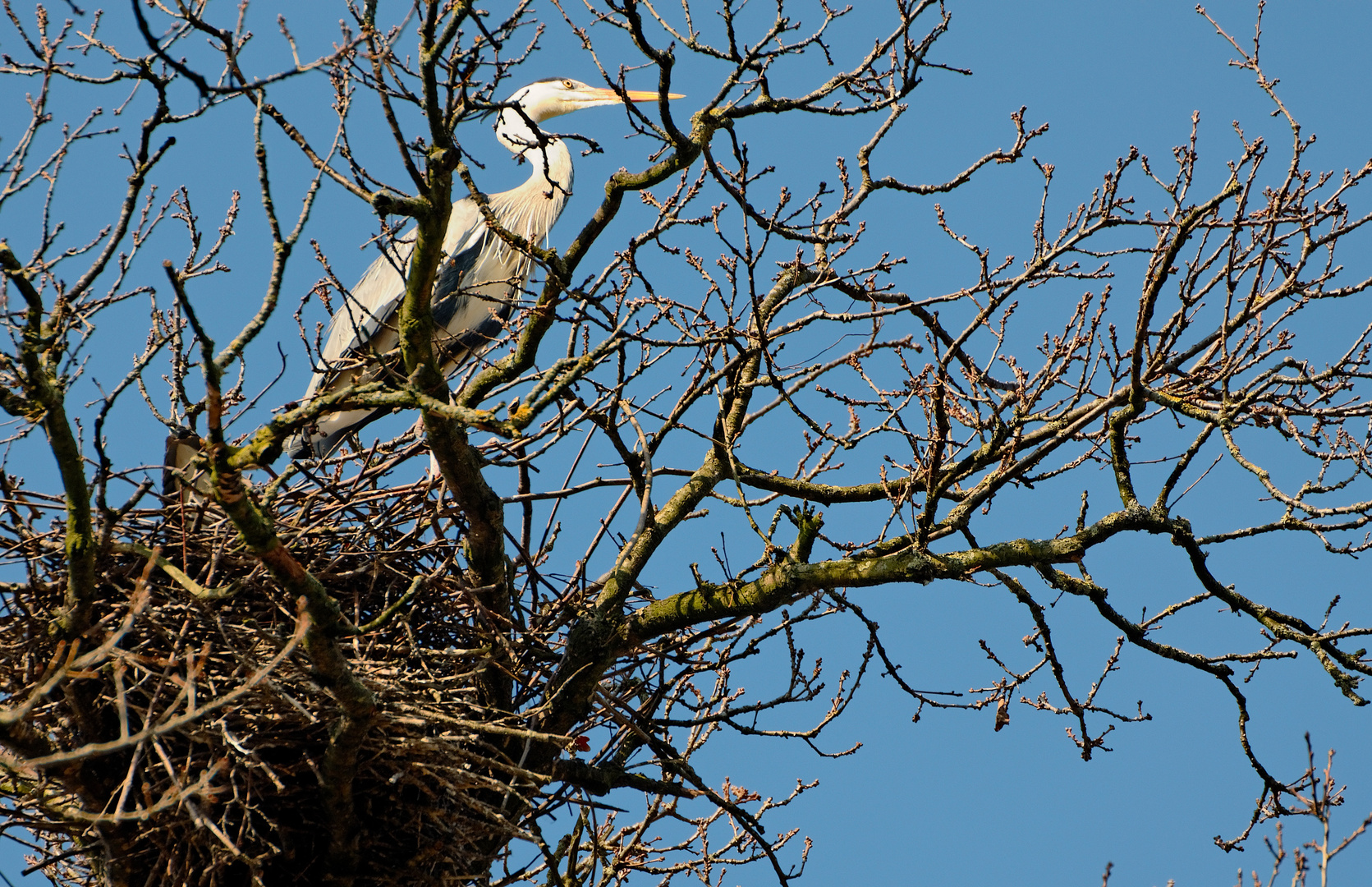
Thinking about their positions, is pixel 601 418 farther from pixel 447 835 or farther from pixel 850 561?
pixel 447 835

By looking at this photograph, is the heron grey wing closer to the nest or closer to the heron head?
the heron head

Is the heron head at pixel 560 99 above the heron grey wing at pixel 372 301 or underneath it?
above

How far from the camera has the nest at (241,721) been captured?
9.76ft

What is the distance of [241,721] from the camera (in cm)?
310

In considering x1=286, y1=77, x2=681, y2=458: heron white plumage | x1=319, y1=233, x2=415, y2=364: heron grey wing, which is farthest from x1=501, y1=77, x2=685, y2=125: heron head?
x1=319, y1=233, x2=415, y2=364: heron grey wing

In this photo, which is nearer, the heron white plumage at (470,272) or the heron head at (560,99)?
the heron white plumage at (470,272)

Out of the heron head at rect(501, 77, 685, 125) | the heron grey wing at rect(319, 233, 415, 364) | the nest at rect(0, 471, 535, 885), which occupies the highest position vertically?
the heron head at rect(501, 77, 685, 125)

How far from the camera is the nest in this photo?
297 centimetres

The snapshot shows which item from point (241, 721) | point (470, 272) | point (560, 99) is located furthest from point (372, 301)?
point (241, 721)

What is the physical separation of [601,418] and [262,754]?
1230 millimetres

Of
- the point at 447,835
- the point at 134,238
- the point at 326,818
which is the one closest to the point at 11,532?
the point at 134,238

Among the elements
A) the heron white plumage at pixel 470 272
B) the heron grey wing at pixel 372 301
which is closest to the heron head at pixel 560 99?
the heron white plumage at pixel 470 272

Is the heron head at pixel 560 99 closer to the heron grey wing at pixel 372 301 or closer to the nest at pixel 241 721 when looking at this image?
the heron grey wing at pixel 372 301

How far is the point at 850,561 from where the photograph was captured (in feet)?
10.9
